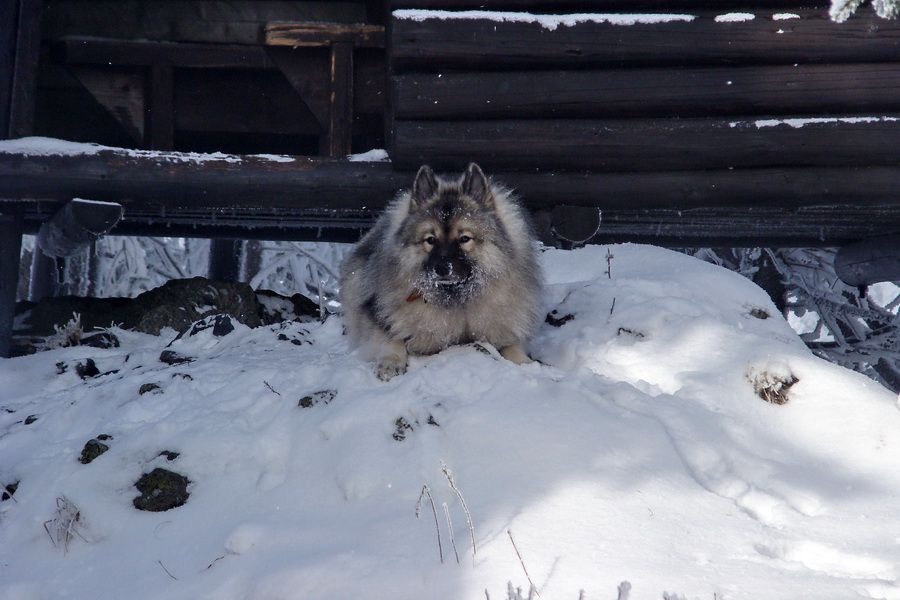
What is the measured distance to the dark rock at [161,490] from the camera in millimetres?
A: 3039

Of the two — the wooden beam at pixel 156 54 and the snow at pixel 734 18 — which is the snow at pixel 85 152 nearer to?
the wooden beam at pixel 156 54

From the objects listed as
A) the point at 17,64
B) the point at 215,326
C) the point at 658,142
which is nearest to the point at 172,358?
the point at 215,326

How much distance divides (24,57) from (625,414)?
20.3 feet

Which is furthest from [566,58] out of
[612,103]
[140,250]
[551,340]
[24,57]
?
[140,250]

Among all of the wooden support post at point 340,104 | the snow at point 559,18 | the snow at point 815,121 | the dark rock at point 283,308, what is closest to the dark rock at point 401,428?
the snow at point 559,18

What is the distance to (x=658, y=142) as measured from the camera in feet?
17.5

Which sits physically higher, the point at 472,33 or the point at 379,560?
the point at 472,33

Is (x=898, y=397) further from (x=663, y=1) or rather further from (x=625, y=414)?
(x=663, y=1)

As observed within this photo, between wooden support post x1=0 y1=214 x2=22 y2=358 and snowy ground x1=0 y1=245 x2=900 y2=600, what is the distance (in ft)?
6.95

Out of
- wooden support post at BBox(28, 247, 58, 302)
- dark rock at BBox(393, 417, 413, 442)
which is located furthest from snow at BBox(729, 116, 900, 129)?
wooden support post at BBox(28, 247, 58, 302)

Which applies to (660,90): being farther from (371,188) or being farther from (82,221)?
(82,221)

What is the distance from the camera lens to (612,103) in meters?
5.30

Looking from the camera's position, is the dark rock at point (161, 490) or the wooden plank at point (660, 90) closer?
the dark rock at point (161, 490)

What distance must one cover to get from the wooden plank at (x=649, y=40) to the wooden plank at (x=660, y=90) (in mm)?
104
